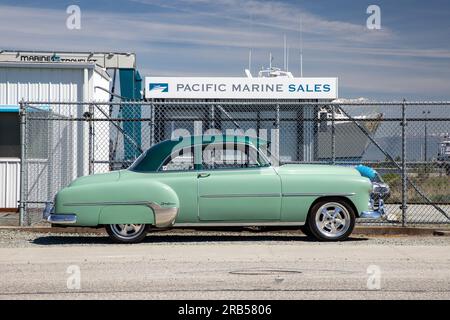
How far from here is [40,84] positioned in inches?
714

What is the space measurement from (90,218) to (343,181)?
379 centimetres

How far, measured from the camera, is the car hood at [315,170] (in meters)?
12.3

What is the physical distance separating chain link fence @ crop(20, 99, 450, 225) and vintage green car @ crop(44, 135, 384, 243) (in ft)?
6.88

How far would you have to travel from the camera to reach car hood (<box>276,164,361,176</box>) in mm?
12273

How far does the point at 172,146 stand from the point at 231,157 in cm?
90

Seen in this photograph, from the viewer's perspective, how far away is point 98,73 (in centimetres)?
1902

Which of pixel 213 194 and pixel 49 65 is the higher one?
pixel 49 65

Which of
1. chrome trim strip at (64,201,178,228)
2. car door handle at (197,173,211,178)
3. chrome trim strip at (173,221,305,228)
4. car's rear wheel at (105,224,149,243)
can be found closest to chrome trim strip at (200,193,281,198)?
car door handle at (197,173,211,178)

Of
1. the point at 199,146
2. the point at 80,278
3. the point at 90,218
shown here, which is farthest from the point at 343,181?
the point at 80,278

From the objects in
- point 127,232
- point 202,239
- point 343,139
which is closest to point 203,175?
point 202,239

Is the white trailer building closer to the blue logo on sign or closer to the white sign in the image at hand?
the blue logo on sign

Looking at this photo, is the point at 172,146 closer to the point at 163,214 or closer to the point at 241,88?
the point at 163,214

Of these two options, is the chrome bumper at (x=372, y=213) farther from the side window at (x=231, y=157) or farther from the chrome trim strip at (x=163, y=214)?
the chrome trim strip at (x=163, y=214)

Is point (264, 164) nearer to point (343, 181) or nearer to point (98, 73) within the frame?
point (343, 181)
